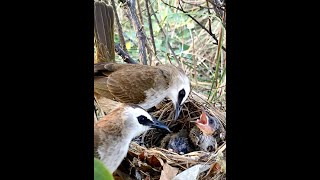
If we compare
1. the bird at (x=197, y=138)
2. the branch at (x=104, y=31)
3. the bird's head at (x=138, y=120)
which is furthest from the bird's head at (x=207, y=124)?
the branch at (x=104, y=31)

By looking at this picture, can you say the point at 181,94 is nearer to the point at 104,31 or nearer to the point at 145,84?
the point at 145,84

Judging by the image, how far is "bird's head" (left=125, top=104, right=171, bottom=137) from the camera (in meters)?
1.33

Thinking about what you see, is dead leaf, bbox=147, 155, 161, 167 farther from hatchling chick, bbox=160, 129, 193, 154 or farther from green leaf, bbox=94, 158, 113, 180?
green leaf, bbox=94, 158, 113, 180

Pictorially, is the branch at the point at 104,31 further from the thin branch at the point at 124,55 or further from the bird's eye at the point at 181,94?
the bird's eye at the point at 181,94

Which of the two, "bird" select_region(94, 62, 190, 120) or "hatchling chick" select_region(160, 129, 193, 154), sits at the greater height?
"bird" select_region(94, 62, 190, 120)

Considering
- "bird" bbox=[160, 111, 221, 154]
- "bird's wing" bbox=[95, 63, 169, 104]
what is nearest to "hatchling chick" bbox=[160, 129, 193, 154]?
"bird" bbox=[160, 111, 221, 154]

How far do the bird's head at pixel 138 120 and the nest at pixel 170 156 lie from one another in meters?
0.03

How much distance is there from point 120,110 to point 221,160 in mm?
228

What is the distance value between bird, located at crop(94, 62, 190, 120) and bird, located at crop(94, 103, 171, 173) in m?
0.03

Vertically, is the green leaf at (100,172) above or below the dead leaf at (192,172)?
above

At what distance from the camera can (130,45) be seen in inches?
55.0

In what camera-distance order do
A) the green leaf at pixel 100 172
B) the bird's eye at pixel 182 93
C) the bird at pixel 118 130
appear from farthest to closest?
1. the bird's eye at pixel 182 93
2. the bird at pixel 118 130
3. the green leaf at pixel 100 172

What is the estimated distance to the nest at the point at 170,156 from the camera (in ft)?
4.48
